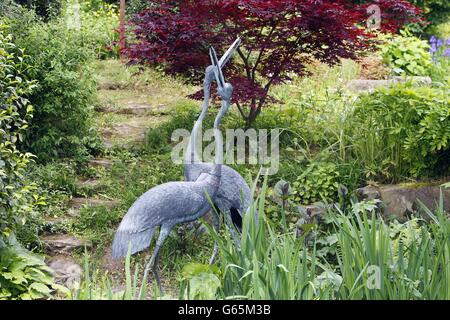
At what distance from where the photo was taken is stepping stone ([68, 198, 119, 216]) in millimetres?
5863

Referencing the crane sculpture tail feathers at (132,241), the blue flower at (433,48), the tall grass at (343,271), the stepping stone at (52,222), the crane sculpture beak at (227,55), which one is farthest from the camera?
the blue flower at (433,48)

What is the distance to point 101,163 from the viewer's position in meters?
6.65

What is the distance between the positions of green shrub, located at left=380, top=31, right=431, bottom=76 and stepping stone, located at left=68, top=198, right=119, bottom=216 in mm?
4640

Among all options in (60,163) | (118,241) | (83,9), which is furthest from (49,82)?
(83,9)

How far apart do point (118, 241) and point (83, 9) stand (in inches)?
357

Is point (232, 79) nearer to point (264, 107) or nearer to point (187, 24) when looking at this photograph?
point (187, 24)

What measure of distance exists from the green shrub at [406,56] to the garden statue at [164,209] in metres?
5.49

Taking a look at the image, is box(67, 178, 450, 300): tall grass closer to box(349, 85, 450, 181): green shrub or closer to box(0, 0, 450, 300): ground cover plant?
box(0, 0, 450, 300): ground cover plant

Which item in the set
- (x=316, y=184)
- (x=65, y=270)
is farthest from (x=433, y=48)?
(x=65, y=270)

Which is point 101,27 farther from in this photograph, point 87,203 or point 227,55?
point 227,55

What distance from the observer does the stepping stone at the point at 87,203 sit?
5863 mm

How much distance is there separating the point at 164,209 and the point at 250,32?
2.83 m

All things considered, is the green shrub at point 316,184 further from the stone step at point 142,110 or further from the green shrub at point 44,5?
the green shrub at point 44,5

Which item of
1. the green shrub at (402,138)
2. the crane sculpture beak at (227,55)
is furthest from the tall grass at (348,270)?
the green shrub at (402,138)
